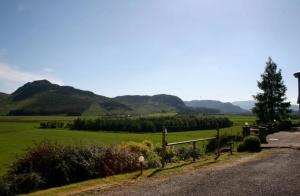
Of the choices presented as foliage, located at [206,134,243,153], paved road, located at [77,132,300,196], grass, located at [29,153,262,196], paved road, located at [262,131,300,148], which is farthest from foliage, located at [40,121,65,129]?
paved road, located at [77,132,300,196]

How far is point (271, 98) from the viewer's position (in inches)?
1922

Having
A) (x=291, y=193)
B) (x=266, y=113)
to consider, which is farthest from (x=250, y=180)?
(x=266, y=113)

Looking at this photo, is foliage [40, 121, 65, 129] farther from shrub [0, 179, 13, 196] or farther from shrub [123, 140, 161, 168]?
shrub [0, 179, 13, 196]

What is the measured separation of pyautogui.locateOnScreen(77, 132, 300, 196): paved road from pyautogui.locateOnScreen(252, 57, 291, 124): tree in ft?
117

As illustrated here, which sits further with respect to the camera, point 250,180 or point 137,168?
point 137,168

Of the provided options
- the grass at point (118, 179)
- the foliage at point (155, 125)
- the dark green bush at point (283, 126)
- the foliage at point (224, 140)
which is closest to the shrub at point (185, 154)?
the grass at point (118, 179)

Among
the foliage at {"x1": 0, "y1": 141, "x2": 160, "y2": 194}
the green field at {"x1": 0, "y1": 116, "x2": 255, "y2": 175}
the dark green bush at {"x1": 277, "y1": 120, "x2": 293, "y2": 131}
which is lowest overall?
the green field at {"x1": 0, "y1": 116, "x2": 255, "y2": 175}

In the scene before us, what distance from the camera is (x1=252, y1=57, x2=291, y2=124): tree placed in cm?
4866

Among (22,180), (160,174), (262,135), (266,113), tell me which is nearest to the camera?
(22,180)

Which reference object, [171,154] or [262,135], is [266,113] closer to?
[262,135]

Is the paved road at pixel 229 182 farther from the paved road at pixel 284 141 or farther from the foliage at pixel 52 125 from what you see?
the foliage at pixel 52 125

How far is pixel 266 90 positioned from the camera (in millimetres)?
49750

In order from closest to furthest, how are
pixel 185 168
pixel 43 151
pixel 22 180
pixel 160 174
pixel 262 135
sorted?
pixel 22 180
pixel 43 151
pixel 160 174
pixel 185 168
pixel 262 135

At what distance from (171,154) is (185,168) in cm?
618
